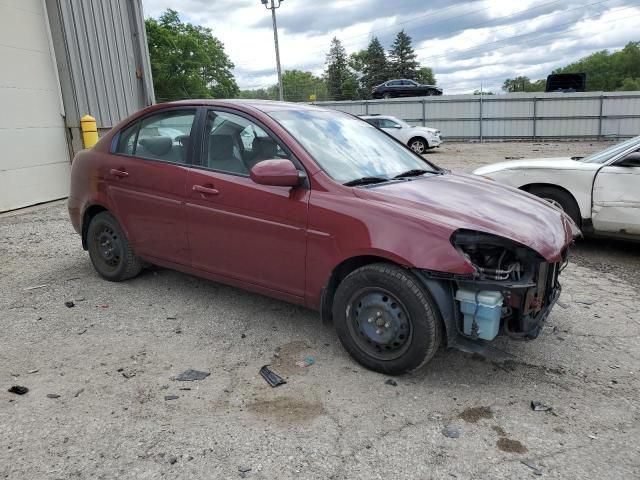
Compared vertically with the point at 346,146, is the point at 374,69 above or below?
above

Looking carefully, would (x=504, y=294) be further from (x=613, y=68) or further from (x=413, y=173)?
(x=613, y=68)

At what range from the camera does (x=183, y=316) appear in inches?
165

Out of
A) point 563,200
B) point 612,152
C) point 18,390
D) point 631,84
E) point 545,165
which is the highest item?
point 631,84

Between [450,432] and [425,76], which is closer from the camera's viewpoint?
[450,432]

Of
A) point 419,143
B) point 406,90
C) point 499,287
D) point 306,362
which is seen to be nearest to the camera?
point 499,287

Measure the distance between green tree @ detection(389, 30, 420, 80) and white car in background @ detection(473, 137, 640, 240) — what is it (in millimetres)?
87397

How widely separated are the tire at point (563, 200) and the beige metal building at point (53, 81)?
27.6 feet

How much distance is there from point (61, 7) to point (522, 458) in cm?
1062

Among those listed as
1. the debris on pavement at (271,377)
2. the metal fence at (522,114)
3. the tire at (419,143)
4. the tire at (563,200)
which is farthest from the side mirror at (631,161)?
the metal fence at (522,114)

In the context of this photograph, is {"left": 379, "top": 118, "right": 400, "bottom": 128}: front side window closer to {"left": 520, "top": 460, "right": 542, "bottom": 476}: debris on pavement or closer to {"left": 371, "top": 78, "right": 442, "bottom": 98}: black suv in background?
{"left": 371, "top": 78, "right": 442, "bottom": 98}: black suv in background

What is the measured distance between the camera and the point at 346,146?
12.7 ft

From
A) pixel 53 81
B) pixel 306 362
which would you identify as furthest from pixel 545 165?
pixel 53 81

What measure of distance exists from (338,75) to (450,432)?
92.6 meters

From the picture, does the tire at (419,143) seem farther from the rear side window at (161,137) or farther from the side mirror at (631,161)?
the rear side window at (161,137)
